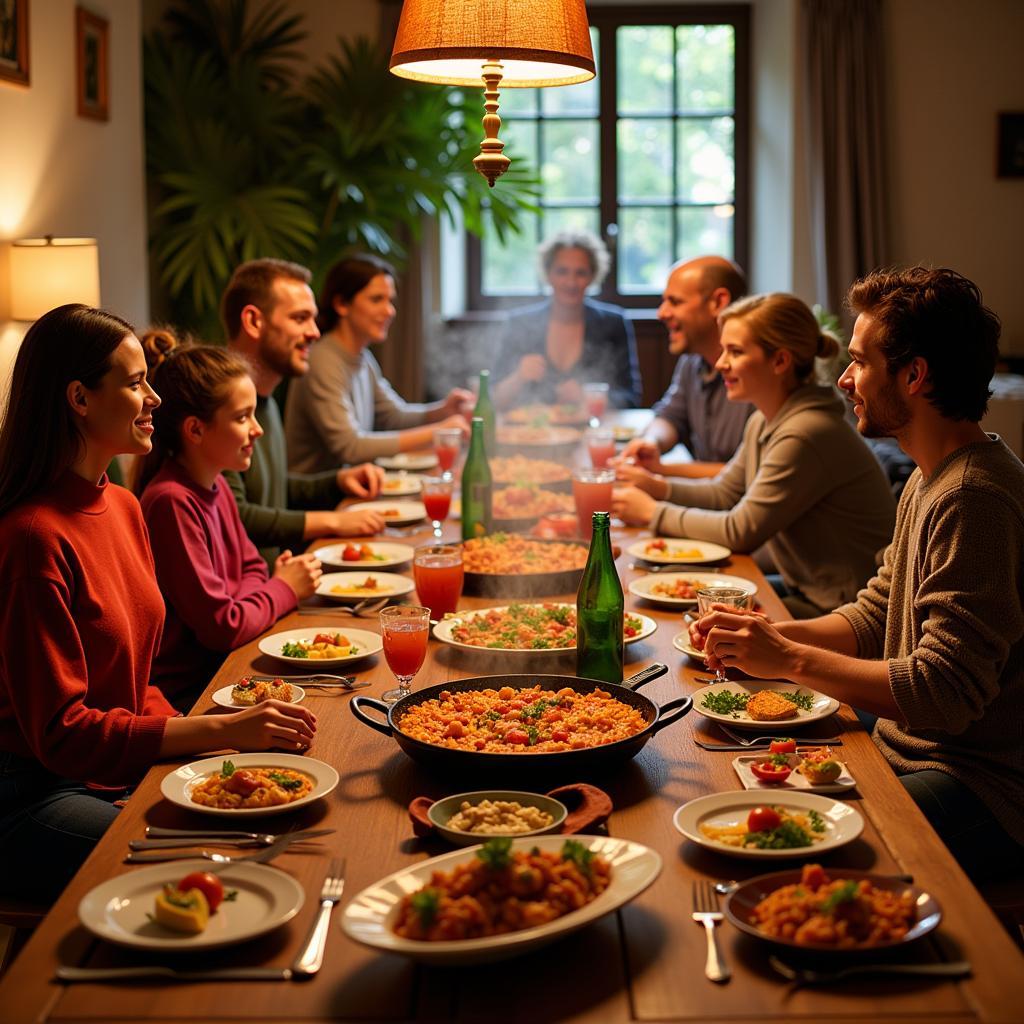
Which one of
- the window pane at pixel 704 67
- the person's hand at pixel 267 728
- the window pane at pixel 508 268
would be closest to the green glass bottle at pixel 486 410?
the person's hand at pixel 267 728

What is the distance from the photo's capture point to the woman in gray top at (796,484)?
2953 millimetres

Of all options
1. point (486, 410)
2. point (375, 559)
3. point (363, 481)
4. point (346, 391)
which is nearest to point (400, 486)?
point (363, 481)

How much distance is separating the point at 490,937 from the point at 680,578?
4.97 ft

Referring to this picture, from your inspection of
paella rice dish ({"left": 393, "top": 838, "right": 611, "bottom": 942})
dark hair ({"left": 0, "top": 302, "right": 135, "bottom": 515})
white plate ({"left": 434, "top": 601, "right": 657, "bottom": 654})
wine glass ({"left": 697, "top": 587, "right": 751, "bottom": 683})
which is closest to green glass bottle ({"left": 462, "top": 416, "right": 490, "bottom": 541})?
white plate ({"left": 434, "top": 601, "right": 657, "bottom": 654})

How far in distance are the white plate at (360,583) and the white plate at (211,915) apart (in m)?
1.17

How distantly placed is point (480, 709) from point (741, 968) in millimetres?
619

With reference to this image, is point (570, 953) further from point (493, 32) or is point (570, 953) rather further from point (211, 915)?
point (493, 32)

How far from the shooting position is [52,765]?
1.77m

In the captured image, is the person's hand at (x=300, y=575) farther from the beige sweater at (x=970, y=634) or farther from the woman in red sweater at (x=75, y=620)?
the beige sweater at (x=970, y=634)

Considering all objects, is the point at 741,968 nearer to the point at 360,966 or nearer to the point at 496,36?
the point at 360,966

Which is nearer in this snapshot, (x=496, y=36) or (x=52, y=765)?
(x=52, y=765)

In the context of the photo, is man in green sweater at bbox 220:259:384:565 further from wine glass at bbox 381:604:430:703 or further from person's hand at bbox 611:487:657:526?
wine glass at bbox 381:604:430:703

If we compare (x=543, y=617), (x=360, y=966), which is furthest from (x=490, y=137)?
(x=360, y=966)

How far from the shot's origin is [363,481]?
146 inches
